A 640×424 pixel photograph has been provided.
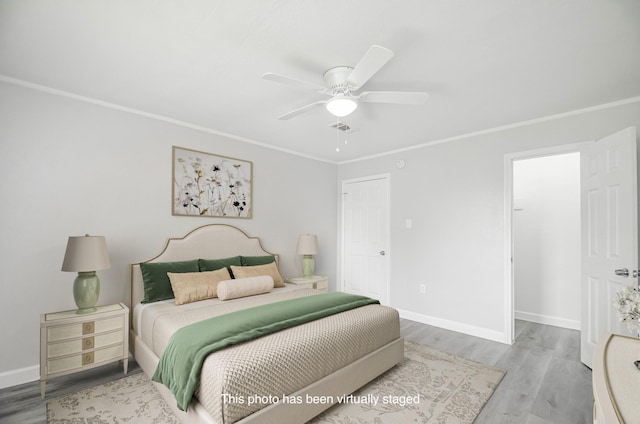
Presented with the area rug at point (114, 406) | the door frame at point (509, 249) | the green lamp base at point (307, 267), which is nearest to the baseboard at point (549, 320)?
the door frame at point (509, 249)

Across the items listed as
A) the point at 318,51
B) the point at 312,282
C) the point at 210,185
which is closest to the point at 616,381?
the point at 318,51

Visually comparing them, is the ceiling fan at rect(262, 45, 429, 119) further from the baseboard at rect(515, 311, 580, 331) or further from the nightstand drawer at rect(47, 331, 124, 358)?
the baseboard at rect(515, 311, 580, 331)

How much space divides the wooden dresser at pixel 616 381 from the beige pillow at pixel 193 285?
2.88 meters

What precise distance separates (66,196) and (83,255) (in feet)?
2.19

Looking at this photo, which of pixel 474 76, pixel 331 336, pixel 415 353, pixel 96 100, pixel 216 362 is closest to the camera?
pixel 216 362

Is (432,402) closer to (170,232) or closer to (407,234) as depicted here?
(407,234)

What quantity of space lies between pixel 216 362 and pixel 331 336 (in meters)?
0.82

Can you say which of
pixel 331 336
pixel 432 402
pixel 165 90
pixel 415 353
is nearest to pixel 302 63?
pixel 165 90

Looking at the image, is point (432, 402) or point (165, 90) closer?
point (432, 402)

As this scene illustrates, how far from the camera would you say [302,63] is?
2.20 meters

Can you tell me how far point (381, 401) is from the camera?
227 centimetres

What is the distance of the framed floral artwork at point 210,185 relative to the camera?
3.48 m

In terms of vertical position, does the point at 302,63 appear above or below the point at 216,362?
above

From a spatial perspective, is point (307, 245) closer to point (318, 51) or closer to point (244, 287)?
point (244, 287)
